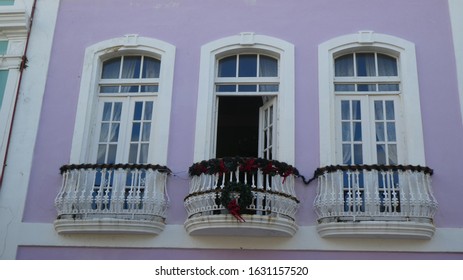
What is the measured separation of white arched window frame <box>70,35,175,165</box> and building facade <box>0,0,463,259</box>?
23 mm

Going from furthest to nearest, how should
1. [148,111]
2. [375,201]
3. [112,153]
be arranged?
[148,111]
[112,153]
[375,201]

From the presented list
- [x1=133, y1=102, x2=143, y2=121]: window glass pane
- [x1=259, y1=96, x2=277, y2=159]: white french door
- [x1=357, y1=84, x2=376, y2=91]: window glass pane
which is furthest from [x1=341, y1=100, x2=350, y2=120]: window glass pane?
[x1=133, y1=102, x2=143, y2=121]: window glass pane

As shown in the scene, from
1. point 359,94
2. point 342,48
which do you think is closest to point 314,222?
point 359,94

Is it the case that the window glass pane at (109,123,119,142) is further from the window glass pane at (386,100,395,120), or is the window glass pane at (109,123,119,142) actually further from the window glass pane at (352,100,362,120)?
the window glass pane at (386,100,395,120)

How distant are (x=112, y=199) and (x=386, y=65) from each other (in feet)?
15.7

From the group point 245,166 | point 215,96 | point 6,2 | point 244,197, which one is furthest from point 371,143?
point 6,2

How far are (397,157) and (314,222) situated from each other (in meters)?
1.65

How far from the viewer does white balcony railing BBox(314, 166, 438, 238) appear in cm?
820

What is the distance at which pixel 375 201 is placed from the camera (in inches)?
328

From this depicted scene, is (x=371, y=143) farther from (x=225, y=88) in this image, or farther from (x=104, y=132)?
(x=104, y=132)

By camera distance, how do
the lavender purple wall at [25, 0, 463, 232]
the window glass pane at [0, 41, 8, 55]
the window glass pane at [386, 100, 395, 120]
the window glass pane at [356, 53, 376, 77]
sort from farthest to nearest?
1. the window glass pane at [0, 41, 8, 55]
2. the window glass pane at [356, 53, 376, 77]
3. the window glass pane at [386, 100, 395, 120]
4. the lavender purple wall at [25, 0, 463, 232]

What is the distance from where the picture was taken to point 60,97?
9734mm

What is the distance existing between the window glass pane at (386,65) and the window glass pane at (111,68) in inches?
168
